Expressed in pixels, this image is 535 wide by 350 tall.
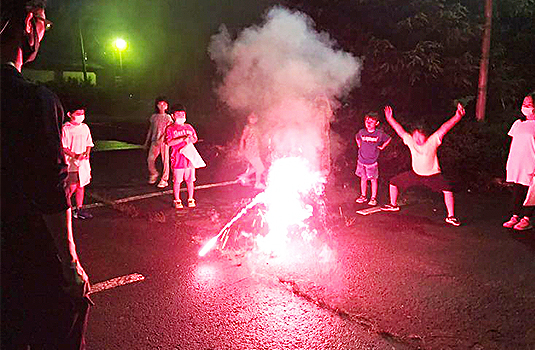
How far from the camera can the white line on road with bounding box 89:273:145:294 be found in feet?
15.9

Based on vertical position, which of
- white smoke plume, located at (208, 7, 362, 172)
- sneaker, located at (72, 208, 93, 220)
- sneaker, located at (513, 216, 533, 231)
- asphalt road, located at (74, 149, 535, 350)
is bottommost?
asphalt road, located at (74, 149, 535, 350)

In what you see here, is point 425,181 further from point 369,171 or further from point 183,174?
point 183,174

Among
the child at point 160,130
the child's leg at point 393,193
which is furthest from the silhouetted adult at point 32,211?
the child at point 160,130

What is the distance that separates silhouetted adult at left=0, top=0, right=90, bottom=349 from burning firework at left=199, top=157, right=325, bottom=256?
3.46m

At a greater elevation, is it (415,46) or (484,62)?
(415,46)

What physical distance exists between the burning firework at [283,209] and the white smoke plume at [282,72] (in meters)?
0.90

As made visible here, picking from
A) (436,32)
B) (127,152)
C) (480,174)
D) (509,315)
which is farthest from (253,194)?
(127,152)

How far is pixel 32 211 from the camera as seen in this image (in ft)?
7.31

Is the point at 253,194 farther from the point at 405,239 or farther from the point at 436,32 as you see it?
the point at 436,32

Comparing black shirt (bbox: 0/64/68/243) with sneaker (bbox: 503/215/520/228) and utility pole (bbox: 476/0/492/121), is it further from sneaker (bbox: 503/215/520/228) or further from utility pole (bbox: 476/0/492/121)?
utility pole (bbox: 476/0/492/121)

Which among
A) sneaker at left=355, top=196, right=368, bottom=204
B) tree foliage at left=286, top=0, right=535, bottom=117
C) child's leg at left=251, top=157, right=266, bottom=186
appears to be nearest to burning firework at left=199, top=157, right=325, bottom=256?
sneaker at left=355, top=196, right=368, bottom=204

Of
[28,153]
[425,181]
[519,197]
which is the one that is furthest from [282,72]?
[28,153]

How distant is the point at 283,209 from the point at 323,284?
7.18 ft

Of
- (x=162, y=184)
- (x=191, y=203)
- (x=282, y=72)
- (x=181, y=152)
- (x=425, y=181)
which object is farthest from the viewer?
(x=162, y=184)
